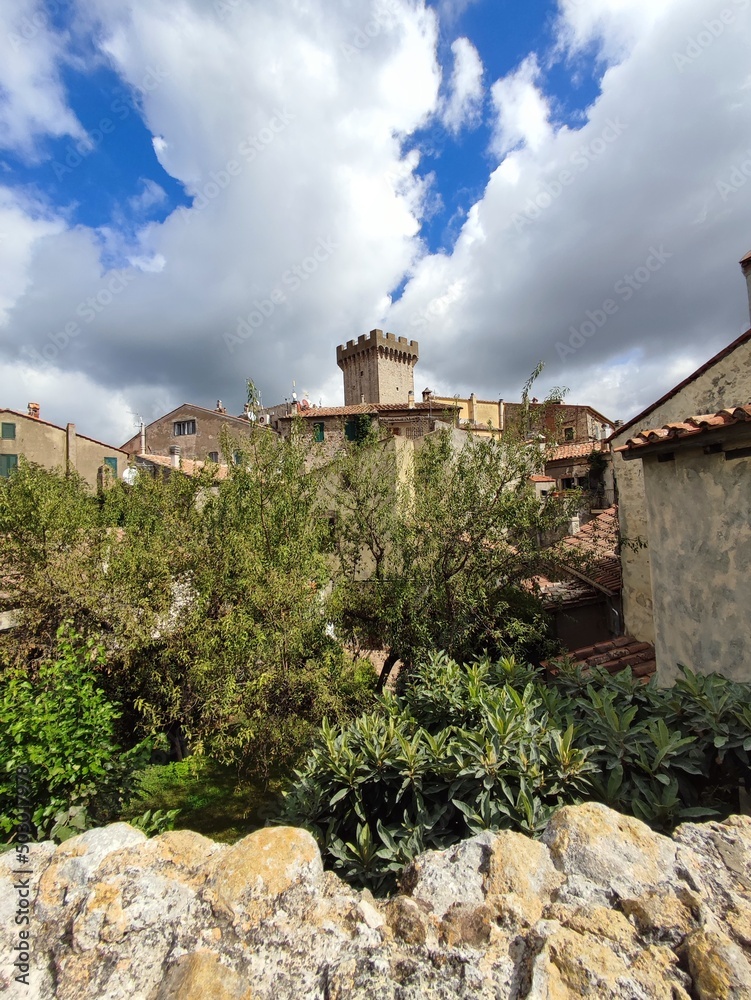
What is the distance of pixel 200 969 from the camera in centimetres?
162

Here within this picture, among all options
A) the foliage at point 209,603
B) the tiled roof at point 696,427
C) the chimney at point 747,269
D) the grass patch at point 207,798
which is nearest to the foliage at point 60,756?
the foliage at point 209,603

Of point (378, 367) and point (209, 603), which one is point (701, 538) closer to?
point (209, 603)

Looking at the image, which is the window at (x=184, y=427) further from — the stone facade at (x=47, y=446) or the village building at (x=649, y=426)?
the village building at (x=649, y=426)

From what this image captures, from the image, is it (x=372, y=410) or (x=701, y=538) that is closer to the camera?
(x=701, y=538)

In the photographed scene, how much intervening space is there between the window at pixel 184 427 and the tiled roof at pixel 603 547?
29.8m

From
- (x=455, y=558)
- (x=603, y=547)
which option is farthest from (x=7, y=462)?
(x=603, y=547)

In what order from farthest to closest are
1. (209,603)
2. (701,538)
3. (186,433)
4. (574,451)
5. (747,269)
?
(186,433), (574,451), (747,269), (209,603), (701,538)

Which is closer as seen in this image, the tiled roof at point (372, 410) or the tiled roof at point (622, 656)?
the tiled roof at point (622, 656)

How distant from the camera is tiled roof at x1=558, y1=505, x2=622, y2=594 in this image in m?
11.1

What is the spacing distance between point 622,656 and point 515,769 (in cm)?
647

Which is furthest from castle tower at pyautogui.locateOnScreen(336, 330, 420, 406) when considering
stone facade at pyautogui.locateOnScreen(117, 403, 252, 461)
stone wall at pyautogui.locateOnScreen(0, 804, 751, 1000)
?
stone wall at pyautogui.locateOnScreen(0, 804, 751, 1000)

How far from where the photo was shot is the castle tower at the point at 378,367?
4603 centimetres

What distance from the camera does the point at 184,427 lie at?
35750 mm

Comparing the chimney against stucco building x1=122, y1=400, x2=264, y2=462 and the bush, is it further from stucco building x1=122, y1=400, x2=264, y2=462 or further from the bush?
stucco building x1=122, y1=400, x2=264, y2=462
